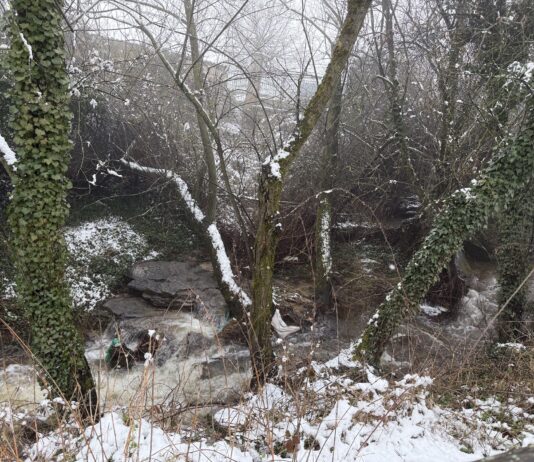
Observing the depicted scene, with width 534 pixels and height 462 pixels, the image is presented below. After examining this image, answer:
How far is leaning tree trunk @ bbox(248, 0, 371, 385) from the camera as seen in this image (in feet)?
16.6

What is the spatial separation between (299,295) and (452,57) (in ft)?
19.1

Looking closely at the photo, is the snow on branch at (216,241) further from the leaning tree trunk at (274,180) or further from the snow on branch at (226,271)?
the leaning tree trunk at (274,180)

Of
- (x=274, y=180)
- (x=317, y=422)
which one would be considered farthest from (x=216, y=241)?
(x=317, y=422)

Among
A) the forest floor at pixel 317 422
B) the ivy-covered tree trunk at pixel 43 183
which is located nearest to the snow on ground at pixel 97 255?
the forest floor at pixel 317 422

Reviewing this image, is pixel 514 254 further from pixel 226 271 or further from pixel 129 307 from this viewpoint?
pixel 129 307

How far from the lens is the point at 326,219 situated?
9.18 metres

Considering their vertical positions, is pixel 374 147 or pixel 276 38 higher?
pixel 276 38

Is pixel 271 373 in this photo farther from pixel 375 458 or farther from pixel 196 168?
pixel 196 168

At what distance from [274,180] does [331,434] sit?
3.07 metres

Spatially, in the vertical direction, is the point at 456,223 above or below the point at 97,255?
above

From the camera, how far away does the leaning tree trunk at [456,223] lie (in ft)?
18.7

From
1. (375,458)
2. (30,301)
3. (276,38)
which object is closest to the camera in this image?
(375,458)

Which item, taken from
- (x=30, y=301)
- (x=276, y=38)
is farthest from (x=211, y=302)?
(x=276, y=38)

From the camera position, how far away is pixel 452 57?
7.50 meters
